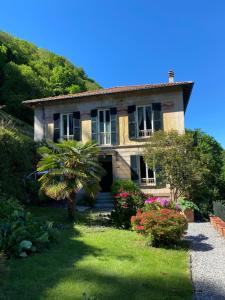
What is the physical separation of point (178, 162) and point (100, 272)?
26.2ft

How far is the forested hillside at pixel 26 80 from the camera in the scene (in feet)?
109

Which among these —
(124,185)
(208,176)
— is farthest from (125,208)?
(124,185)

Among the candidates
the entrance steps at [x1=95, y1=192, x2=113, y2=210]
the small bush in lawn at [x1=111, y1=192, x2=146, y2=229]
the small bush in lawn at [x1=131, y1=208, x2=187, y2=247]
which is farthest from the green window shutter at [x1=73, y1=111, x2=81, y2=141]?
the small bush in lawn at [x1=131, y1=208, x2=187, y2=247]

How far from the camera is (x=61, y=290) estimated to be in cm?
501

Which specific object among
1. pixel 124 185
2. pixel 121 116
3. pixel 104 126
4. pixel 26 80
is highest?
pixel 26 80

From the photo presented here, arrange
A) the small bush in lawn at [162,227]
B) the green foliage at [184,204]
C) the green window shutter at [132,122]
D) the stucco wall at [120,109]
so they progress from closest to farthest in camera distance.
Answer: the small bush in lawn at [162,227]
the green foliage at [184,204]
the stucco wall at [120,109]
the green window shutter at [132,122]

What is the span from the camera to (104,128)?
20359 mm

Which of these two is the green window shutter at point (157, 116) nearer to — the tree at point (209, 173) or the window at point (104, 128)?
the tree at point (209, 173)

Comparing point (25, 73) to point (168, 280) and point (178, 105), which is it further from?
point (168, 280)

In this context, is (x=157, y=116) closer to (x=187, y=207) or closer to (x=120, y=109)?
(x=120, y=109)

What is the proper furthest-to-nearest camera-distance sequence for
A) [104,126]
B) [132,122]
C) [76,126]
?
[76,126], [104,126], [132,122]

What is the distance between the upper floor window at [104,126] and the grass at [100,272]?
38.0ft

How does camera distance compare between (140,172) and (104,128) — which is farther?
(104,128)

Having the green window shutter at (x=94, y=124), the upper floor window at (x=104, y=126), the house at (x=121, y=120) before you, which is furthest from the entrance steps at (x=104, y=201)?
the green window shutter at (x=94, y=124)
